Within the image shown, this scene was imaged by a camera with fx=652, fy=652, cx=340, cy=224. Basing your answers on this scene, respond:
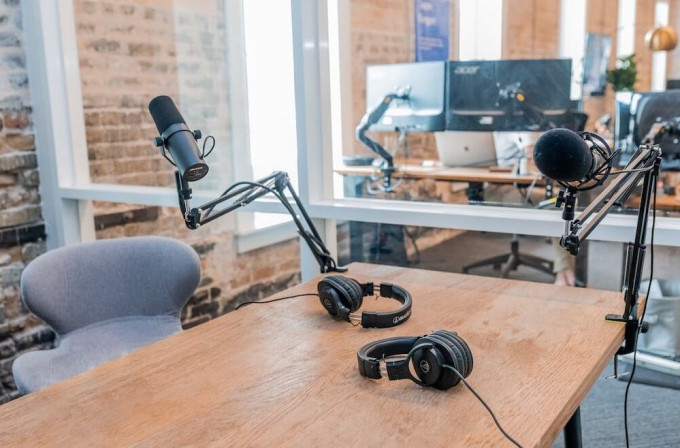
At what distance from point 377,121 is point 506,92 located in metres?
0.70

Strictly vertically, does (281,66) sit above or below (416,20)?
below

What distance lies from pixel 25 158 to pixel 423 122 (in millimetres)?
1849

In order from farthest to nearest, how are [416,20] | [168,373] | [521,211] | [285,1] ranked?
[416,20] → [285,1] → [521,211] → [168,373]

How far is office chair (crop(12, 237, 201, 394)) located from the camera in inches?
76.4

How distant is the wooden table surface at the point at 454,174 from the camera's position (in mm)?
3352

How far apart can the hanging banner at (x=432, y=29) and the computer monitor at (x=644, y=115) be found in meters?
0.99

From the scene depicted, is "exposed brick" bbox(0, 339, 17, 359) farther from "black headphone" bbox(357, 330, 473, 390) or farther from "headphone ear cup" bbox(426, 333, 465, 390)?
"headphone ear cup" bbox(426, 333, 465, 390)

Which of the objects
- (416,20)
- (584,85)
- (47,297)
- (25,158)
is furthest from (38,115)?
(584,85)

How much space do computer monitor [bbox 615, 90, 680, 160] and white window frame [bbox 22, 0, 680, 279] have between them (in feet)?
4.04

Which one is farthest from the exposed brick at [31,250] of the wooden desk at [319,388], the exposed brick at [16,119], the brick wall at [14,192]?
the wooden desk at [319,388]

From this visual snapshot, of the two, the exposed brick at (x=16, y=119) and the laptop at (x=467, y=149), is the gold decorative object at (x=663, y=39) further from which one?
the exposed brick at (x=16, y=119)

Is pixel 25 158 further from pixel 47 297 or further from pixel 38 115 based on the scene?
pixel 47 297

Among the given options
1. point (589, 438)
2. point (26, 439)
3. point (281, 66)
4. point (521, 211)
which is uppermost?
point (281, 66)

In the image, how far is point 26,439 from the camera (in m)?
0.98
